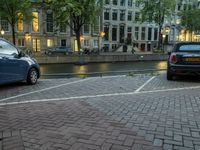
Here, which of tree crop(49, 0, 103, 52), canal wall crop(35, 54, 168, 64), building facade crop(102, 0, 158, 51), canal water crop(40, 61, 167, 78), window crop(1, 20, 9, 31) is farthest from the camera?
building facade crop(102, 0, 158, 51)

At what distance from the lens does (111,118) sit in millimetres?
4875

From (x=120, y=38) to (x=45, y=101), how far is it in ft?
191

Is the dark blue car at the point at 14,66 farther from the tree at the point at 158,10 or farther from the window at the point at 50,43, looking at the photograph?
the window at the point at 50,43

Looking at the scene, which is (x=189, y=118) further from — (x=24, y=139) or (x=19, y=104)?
(x=19, y=104)

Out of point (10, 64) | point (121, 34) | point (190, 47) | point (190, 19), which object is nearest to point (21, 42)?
point (121, 34)

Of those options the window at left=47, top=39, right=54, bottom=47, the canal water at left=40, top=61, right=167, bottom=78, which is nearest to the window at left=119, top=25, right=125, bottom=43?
the window at left=47, top=39, right=54, bottom=47

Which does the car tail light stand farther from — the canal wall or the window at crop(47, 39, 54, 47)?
the window at crop(47, 39, 54, 47)

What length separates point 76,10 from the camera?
2873 cm

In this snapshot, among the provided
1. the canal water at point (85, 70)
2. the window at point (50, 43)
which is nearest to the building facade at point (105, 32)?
the window at point (50, 43)

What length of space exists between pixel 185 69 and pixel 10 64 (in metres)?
6.30

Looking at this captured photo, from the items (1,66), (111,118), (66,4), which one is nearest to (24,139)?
(111,118)

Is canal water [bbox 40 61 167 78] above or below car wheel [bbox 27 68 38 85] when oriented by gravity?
below

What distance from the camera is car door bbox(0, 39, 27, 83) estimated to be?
8133 millimetres

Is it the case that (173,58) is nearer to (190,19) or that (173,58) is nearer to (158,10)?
(158,10)
